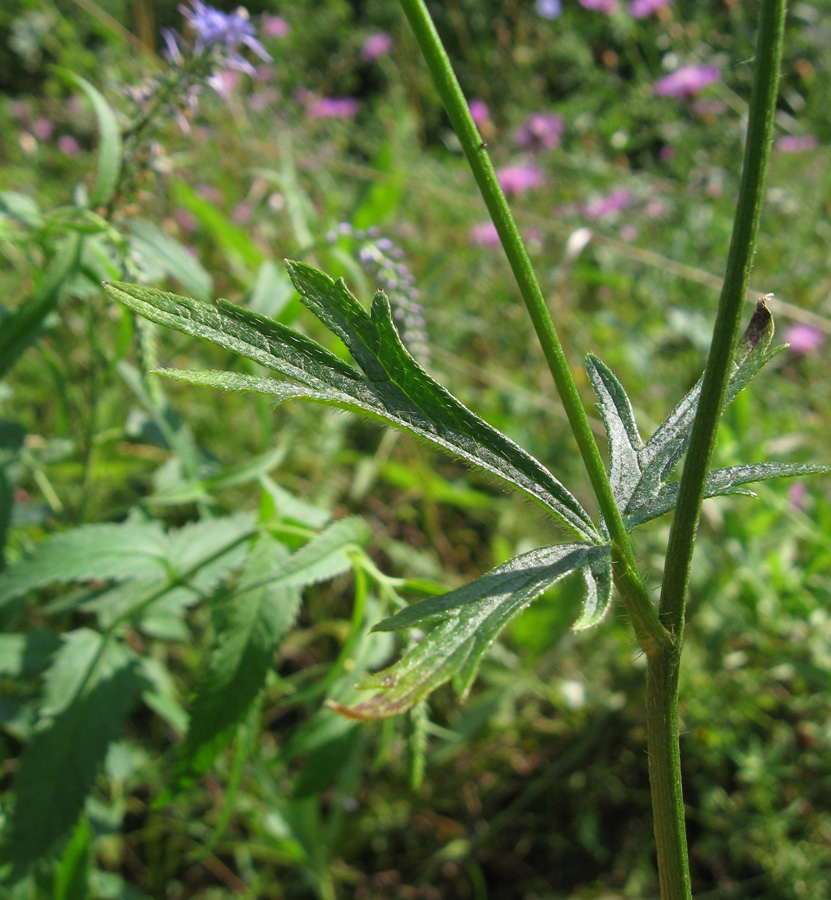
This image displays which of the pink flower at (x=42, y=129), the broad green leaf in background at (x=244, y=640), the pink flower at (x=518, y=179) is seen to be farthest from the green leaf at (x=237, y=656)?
the pink flower at (x=42, y=129)

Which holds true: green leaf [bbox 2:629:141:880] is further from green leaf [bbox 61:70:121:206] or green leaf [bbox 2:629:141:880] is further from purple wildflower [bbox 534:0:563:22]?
purple wildflower [bbox 534:0:563:22]

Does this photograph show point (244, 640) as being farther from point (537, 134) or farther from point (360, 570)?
point (537, 134)

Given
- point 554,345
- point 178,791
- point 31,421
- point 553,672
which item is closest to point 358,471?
point 553,672

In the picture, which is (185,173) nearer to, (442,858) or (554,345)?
A: (442,858)

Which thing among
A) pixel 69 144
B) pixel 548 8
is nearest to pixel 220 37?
pixel 548 8

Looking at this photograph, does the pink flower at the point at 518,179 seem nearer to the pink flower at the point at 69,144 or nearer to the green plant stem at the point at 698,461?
the pink flower at the point at 69,144

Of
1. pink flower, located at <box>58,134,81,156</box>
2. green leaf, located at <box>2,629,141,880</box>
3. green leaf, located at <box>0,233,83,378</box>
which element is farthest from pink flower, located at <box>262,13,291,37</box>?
green leaf, located at <box>2,629,141,880</box>
